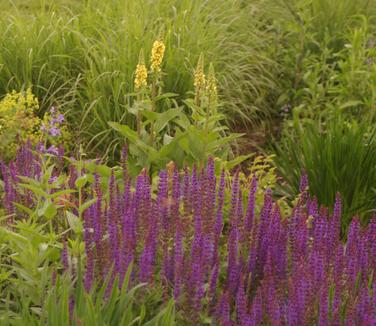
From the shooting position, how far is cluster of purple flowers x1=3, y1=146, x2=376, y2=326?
2488 mm

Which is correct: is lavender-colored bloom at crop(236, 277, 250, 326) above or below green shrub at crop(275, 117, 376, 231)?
above

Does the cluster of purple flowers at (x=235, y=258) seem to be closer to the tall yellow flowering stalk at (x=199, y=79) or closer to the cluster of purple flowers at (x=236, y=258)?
the cluster of purple flowers at (x=236, y=258)

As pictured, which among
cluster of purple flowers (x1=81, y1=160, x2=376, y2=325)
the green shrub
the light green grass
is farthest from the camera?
the light green grass

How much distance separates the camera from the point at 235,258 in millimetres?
2744

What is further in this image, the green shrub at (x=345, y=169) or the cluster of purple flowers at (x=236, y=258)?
the green shrub at (x=345, y=169)

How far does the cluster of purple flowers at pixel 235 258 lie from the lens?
2.49m

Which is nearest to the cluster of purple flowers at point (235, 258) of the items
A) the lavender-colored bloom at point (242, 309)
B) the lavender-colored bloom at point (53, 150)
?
the lavender-colored bloom at point (242, 309)

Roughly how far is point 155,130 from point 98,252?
1805 mm

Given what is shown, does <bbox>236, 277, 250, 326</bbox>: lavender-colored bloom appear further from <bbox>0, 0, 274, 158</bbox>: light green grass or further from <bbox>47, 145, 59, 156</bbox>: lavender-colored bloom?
<bbox>0, 0, 274, 158</bbox>: light green grass

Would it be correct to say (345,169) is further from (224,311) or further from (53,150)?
(224,311)

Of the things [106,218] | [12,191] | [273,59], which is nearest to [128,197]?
[106,218]

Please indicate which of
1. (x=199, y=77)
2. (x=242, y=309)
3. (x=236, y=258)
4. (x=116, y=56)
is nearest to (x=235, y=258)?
(x=236, y=258)

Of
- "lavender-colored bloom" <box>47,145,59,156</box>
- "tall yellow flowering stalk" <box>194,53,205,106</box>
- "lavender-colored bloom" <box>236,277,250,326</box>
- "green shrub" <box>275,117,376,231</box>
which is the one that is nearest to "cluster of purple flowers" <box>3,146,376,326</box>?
"lavender-colored bloom" <box>236,277,250,326</box>

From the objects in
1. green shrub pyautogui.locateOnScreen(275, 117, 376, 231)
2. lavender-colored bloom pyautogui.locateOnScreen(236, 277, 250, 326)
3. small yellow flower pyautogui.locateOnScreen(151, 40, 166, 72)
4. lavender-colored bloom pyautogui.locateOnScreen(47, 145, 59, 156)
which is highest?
small yellow flower pyautogui.locateOnScreen(151, 40, 166, 72)
